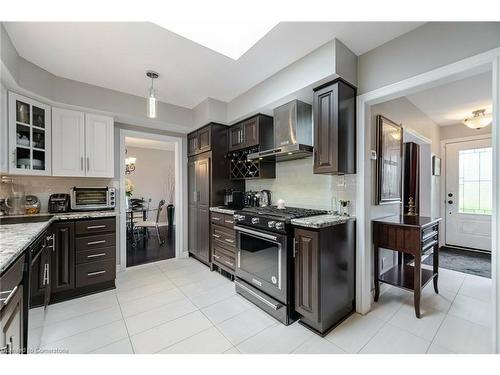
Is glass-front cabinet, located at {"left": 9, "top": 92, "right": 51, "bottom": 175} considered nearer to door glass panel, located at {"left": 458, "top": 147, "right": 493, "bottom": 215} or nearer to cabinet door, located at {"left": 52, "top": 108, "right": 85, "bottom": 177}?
cabinet door, located at {"left": 52, "top": 108, "right": 85, "bottom": 177}

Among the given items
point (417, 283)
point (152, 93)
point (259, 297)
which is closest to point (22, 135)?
point (152, 93)

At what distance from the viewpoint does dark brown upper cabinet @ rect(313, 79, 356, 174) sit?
1.96 m

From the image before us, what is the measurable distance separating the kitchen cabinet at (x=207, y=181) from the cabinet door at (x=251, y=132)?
459 mm

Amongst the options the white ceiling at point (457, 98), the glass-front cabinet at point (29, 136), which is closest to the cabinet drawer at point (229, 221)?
the glass-front cabinet at point (29, 136)

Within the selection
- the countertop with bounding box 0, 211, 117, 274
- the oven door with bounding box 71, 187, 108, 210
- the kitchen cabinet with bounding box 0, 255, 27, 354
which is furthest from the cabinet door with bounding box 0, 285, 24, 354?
the oven door with bounding box 71, 187, 108, 210

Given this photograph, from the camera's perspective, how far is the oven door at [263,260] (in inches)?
77.6

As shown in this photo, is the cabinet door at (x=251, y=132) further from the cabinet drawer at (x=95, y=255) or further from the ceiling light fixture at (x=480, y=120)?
the ceiling light fixture at (x=480, y=120)

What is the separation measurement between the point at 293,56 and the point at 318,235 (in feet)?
5.66

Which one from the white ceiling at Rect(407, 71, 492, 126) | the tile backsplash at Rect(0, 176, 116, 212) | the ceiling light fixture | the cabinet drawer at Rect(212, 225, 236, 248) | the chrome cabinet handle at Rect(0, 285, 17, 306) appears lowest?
the cabinet drawer at Rect(212, 225, 236, 248)

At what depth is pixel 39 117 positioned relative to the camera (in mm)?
2408

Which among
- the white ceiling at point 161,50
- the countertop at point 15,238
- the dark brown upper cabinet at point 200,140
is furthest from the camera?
the dark brown upper cabinet at point 200,140

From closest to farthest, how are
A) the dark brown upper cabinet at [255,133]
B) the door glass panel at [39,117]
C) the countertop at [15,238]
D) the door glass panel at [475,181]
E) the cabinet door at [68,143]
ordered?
1. the countertop at [15,238]
2. the door glass panel at [39,117]
3. the cabinet door at [68,143]
4. the dark brown upper cabinet at [255,133]
5. the door glass panel at [475,181]

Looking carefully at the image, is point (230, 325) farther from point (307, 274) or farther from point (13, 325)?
point (13, 325)

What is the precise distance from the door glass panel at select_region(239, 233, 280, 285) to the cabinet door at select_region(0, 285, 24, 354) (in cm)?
171
